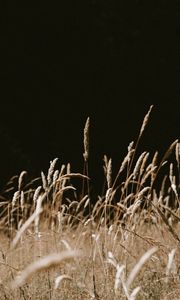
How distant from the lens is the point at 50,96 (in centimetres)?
469

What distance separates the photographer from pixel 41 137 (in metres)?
4.64

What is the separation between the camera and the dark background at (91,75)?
4.65m

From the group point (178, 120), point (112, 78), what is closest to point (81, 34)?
point (112, 78)

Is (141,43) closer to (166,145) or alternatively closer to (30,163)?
(166,145)

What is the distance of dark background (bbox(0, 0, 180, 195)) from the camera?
4.65 meters

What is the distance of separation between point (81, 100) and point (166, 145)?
2.67ft

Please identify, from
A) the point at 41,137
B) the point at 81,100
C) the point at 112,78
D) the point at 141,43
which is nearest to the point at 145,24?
the point at 141,43

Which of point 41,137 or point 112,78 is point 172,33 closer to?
point 112,78

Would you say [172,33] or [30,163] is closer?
[30,163]

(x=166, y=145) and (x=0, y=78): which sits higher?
(x=0, y=78)

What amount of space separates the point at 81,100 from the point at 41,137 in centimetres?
47

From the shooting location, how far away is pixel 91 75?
475 centimetres

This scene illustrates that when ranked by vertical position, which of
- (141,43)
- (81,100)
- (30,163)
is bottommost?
(30,163)

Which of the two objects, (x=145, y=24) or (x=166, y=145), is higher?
(x=145, y=24)
